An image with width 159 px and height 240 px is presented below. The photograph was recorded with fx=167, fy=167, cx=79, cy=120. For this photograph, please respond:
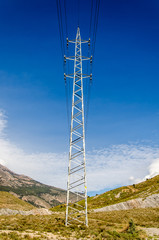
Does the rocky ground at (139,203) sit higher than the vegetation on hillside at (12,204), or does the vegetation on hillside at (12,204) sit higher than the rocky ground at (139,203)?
the rocky ground at (139,203)

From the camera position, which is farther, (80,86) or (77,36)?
(77,36)

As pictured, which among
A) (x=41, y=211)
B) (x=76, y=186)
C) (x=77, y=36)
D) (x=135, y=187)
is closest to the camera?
(x=76, y=186)

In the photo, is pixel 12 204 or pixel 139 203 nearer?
pixel 139 203

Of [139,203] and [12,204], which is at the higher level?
[139,203]

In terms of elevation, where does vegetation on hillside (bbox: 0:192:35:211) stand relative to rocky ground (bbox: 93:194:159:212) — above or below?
below

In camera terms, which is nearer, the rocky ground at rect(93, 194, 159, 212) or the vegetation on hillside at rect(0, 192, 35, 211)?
the rocky ground at rect(93, 194, 159, 212)

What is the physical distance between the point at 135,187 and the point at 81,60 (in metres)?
109

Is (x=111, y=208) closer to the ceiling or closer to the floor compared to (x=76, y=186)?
closer to the floor

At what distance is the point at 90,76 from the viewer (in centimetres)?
2444

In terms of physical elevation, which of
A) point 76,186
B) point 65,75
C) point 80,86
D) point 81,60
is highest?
point 81,60

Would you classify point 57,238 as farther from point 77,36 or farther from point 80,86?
point 77,36

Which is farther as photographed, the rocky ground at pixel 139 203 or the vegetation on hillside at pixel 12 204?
the vegetation on hillside at pixel 12 204

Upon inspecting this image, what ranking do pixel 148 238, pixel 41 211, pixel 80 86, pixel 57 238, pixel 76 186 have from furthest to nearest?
pixel 41 211 → pixel 80 86 → pixel 76 186 → pixel 148 238 → pixel 57 238

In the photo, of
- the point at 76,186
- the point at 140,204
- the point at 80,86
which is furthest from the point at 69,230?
the point at 140,204
